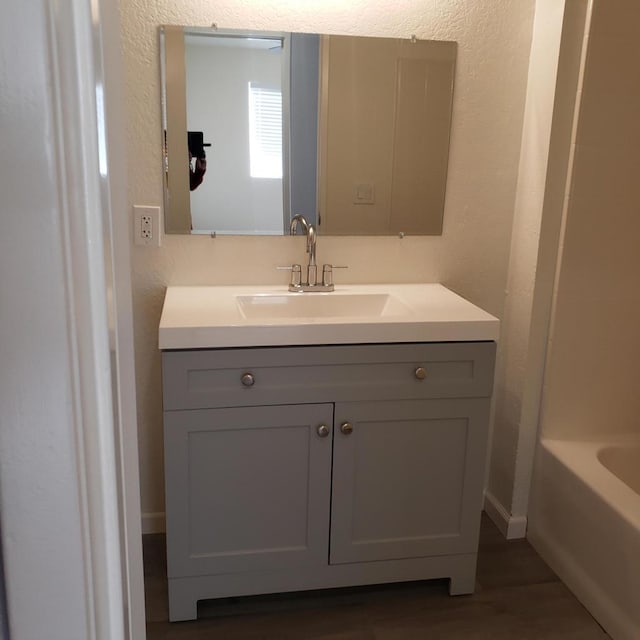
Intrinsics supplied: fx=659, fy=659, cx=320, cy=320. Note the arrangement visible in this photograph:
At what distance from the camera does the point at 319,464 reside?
176 centimetres

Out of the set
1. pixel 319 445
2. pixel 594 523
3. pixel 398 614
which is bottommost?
pixel 398 614

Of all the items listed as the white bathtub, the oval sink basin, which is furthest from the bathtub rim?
the oval sink basin

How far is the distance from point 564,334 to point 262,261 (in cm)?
99

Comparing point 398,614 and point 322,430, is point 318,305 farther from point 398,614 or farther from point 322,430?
point 398,614

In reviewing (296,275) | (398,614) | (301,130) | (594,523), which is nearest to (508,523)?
(594,523)

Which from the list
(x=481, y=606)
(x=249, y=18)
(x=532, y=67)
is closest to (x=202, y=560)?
(x=481, y=606)

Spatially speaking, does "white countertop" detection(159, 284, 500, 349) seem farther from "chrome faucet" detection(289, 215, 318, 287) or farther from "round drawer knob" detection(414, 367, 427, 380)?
"chrome faucet" detection(289, 215, 318, 287)

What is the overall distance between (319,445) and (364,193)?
0.83 m

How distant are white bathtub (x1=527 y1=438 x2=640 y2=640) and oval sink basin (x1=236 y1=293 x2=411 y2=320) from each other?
72 cm

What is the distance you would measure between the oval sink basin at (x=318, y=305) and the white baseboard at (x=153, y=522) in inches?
31.7

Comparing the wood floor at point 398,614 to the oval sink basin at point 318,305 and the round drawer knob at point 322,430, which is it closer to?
the round drawer knob at point 322,430

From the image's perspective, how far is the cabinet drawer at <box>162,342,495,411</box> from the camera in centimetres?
163

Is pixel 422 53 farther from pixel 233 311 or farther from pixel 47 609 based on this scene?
pixel 47 609

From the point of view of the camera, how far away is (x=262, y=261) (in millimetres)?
2105
